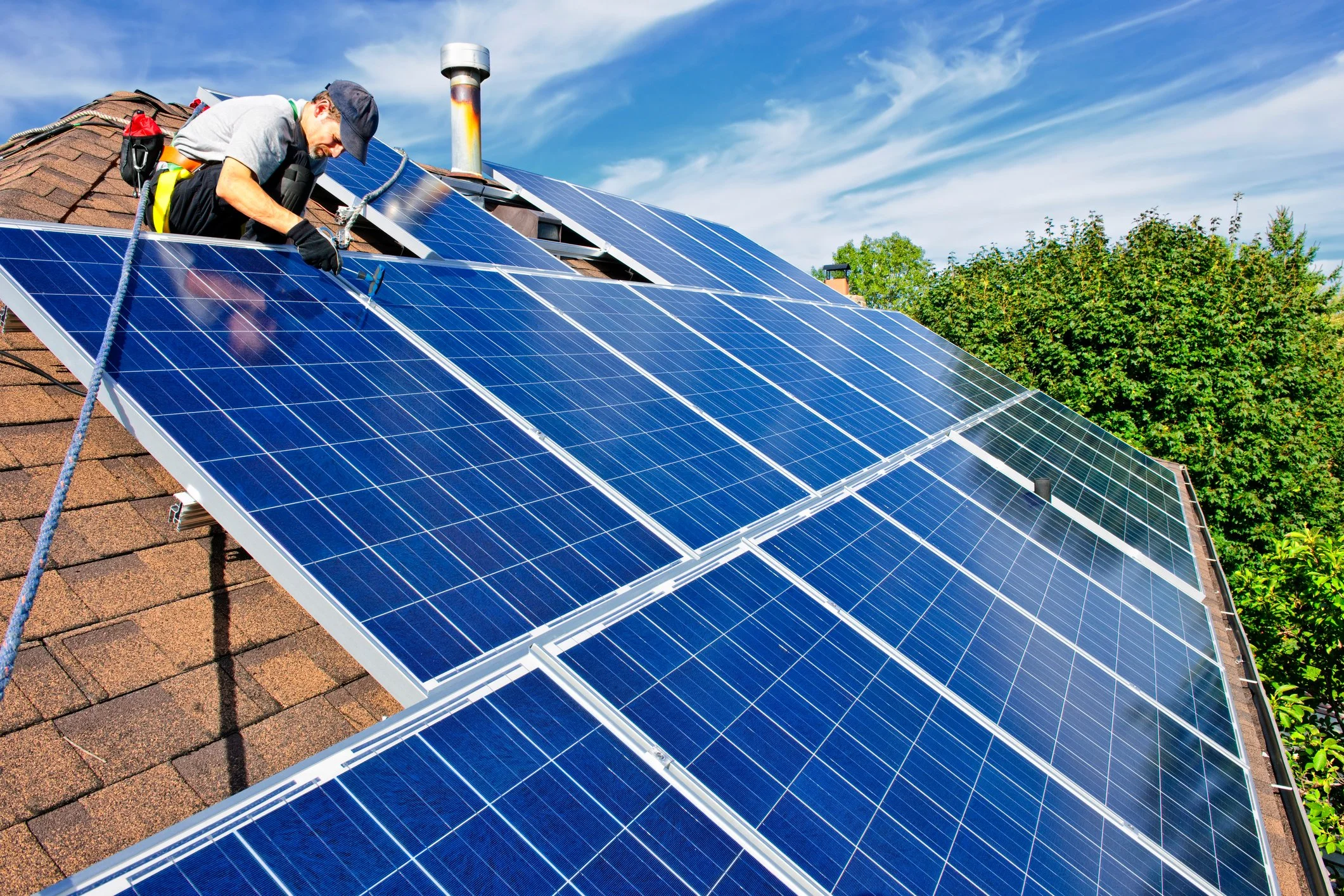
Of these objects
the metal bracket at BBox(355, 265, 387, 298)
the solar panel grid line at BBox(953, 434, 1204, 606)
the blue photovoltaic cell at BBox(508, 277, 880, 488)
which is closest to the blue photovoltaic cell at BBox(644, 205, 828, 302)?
the solar panel grid line at BBox(953, 434, 1204, 606)

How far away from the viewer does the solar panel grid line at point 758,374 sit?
779cm

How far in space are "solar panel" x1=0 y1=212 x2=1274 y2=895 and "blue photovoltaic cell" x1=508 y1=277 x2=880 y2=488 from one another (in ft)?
0.21

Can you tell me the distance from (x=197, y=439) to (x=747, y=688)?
243 centimetres

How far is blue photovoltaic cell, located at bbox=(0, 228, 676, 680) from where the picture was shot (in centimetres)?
319

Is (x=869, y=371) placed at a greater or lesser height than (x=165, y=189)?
lesser

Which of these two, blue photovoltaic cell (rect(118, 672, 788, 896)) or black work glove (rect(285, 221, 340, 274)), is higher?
black work glove (rect(285, 221, 340, 274))

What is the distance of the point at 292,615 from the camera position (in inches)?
158

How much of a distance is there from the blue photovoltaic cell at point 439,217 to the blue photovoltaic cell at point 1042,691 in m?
4.16

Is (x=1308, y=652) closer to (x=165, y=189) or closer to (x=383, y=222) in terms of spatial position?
(x=383, y=222)

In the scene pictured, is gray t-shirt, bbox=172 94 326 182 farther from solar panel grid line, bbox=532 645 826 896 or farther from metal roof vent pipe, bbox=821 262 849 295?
metal roof vent pipe, bbox=821 262 849 295

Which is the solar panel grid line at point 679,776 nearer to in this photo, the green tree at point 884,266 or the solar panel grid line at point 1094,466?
the solar panel grid line at point 1094,466

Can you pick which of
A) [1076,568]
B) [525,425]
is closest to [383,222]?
[525,425]

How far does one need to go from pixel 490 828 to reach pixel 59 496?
1.87m

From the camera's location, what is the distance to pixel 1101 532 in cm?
930
